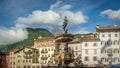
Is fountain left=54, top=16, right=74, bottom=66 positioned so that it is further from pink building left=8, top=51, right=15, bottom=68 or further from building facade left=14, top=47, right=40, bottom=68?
pink building left=8, top=51, right=15, bottom=68

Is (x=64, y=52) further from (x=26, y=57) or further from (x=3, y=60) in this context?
(x=3, y=60)

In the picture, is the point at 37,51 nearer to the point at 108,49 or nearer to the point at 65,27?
the point at 108,49

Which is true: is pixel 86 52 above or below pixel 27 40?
below

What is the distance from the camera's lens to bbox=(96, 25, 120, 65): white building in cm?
6731

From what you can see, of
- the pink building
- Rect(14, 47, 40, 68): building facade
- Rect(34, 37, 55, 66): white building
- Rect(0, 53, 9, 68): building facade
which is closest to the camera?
Rect(34, 37, 55, 66): white building

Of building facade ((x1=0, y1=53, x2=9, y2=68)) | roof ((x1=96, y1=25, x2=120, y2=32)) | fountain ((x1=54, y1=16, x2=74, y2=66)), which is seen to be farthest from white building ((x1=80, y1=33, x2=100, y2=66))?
fountain ((x1=54, y1=16, x2=74, y2=66))

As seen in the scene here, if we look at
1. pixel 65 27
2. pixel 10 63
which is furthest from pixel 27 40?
pixel 65 27

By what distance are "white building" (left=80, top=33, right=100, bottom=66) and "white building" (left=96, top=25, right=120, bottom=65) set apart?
4.67ft

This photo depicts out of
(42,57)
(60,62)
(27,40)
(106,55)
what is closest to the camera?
(60,62)

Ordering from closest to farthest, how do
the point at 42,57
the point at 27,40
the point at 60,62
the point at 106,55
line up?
the point at 60,62, the point at 106,55, the point at 42,57, the point at 27,40

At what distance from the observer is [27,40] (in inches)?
7407

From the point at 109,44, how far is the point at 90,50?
18.1 feet

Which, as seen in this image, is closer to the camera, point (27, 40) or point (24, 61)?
point (24, 61)

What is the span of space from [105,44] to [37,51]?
29814 millimetres
